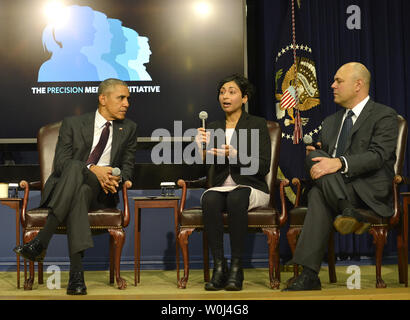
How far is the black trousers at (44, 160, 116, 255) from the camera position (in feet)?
10.1

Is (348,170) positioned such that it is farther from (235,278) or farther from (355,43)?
(355,43)

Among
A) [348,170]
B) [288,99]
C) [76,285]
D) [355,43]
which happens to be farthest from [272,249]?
[355,43]

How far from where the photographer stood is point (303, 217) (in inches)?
131

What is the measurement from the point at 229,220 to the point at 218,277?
345 millimetres

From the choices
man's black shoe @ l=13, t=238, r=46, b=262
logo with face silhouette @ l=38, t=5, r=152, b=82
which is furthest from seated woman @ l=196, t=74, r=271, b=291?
logo with face silhouette @ l=38, t=5, r=152, b=82

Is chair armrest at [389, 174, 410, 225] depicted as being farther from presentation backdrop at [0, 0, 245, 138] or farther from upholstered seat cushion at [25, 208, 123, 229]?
presentation backdrop at [0, 0, 245, 138]

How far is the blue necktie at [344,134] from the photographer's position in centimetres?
324

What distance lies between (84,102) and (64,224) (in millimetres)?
1604

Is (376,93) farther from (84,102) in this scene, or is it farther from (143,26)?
(84,102)

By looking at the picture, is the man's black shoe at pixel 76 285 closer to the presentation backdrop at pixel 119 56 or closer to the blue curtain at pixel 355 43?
the presentation backdrop at pixel 119 56

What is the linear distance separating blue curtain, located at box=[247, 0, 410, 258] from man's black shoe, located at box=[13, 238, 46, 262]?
2.35 metres

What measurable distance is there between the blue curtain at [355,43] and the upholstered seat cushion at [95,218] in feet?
5.98

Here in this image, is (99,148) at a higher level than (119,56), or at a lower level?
lower

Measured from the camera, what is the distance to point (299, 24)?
4.52 meters
